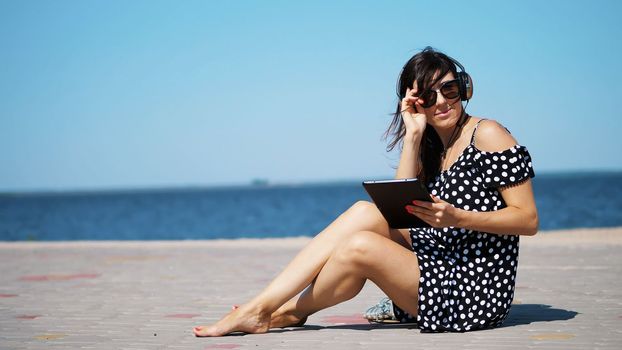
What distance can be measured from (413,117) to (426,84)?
0.19m

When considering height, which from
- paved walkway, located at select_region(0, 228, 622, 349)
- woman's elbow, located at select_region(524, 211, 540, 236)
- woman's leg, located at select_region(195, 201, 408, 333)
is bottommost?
paved walkway, located at select_region(0, 228, 622, 349)

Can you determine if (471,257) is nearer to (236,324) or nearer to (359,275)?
(359,275)

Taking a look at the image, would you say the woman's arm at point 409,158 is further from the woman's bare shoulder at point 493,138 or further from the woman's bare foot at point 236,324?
the woman's bare foot at point 236,324

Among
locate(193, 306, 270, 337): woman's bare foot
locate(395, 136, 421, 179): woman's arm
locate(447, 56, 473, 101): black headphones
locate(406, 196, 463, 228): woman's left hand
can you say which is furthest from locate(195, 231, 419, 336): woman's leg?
locate(447, 56, 473, 101): black headphones

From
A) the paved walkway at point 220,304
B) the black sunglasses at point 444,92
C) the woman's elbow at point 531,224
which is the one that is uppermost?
the black sunglasses at point 444,92

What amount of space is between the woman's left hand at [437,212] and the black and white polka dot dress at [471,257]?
30 cm

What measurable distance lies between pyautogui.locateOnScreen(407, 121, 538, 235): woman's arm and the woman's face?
165mm

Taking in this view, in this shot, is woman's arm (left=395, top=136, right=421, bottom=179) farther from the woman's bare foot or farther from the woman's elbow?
the woman's bare foot

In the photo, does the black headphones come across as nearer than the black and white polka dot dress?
No

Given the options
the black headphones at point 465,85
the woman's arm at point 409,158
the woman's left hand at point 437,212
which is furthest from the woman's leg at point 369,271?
the black headphones at point 465,85

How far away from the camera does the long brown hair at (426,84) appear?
4340 mm

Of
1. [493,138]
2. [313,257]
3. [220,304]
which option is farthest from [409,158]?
[220,304]

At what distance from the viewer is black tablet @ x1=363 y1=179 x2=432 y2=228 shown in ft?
12.5

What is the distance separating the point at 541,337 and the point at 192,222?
153ft
